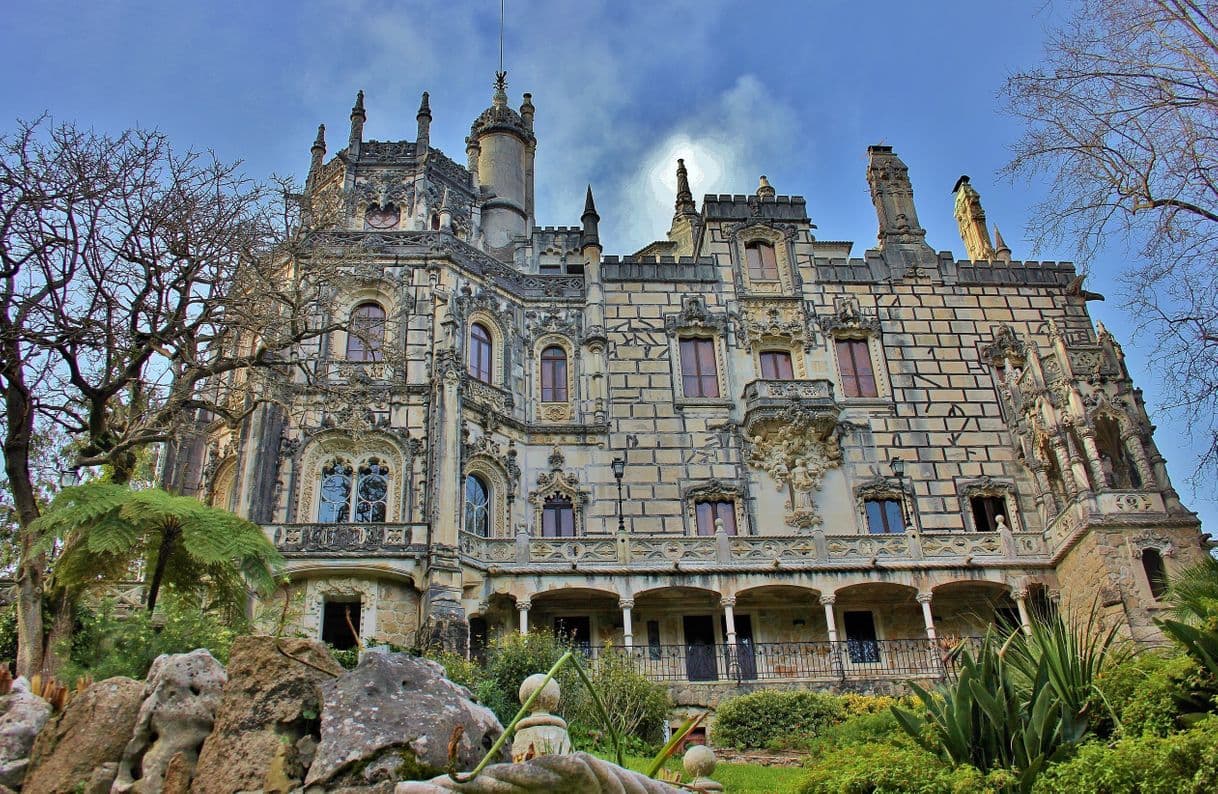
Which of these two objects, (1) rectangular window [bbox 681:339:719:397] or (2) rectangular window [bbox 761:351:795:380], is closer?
(1) rectangular window [bbox 681:339:719:397]

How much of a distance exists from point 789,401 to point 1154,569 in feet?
31.7

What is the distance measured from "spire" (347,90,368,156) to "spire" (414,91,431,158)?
1667 millimetres

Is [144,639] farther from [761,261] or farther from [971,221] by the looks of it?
[971,221]

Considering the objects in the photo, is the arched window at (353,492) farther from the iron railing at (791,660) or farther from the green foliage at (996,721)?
the green foliage at (996,721)

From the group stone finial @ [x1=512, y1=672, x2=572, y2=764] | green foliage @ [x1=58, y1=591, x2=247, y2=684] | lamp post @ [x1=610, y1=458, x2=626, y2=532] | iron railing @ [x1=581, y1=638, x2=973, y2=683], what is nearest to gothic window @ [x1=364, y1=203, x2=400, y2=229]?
lamp post @ [x1=610, y1=458, x2=626, y2=532]

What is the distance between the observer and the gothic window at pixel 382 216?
29.1 metres

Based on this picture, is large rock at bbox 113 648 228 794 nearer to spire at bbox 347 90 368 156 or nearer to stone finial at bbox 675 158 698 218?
spire at bbox 347 90 368 156

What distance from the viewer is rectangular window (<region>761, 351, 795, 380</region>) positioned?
98.5 feet

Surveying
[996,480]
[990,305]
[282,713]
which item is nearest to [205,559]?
[282,713]

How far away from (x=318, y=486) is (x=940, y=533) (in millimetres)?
15319

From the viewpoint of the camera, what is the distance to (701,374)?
29578 mm

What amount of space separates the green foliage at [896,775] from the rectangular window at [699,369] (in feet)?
64.4

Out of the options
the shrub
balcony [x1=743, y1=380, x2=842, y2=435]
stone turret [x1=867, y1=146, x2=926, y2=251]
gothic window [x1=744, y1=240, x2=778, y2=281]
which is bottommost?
the shrub

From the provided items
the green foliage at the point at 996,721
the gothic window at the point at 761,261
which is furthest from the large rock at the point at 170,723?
the gothic window at the point at 761,261
